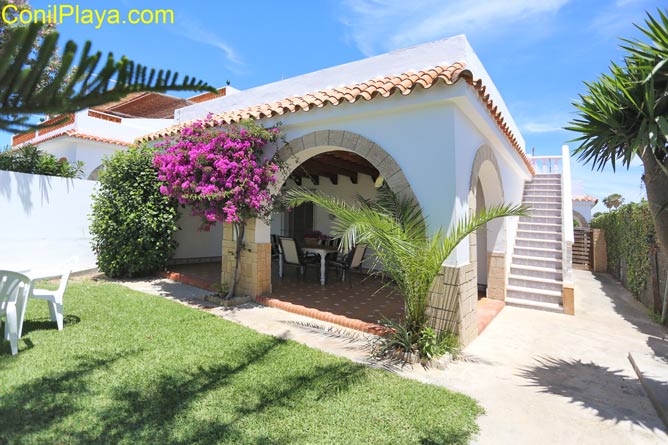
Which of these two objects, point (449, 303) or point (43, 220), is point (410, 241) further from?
point (43, 220)

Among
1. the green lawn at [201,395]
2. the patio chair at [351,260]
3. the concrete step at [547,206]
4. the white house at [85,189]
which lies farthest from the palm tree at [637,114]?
the concrete step at [547,206]

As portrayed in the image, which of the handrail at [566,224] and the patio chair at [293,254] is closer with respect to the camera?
the handrail at [566,224]

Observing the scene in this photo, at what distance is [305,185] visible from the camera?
15500 mm

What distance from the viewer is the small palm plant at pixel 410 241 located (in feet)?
16.8

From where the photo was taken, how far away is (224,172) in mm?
7215

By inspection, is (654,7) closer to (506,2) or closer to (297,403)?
(506,2)

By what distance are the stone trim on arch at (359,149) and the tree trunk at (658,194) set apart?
304 cm

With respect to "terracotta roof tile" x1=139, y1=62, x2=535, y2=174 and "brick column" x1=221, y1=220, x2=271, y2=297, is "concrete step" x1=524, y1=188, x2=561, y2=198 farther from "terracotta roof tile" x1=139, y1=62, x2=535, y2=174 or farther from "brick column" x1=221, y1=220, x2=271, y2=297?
"brick column" x1=221, y1=220, x2=271, y2=297

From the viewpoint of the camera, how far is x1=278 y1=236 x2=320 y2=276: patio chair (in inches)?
408

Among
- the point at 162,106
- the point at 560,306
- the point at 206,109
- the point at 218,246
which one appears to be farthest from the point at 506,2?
the point at 162,106

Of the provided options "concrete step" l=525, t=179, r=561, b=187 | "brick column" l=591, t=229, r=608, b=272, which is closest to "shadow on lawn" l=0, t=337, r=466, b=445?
"concrete step" l=525, t=179, r=561, b=187

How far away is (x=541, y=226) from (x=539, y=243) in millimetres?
992

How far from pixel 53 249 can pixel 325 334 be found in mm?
8841

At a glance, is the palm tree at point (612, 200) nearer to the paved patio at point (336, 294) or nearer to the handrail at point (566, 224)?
the handrail at point (566, 224)
